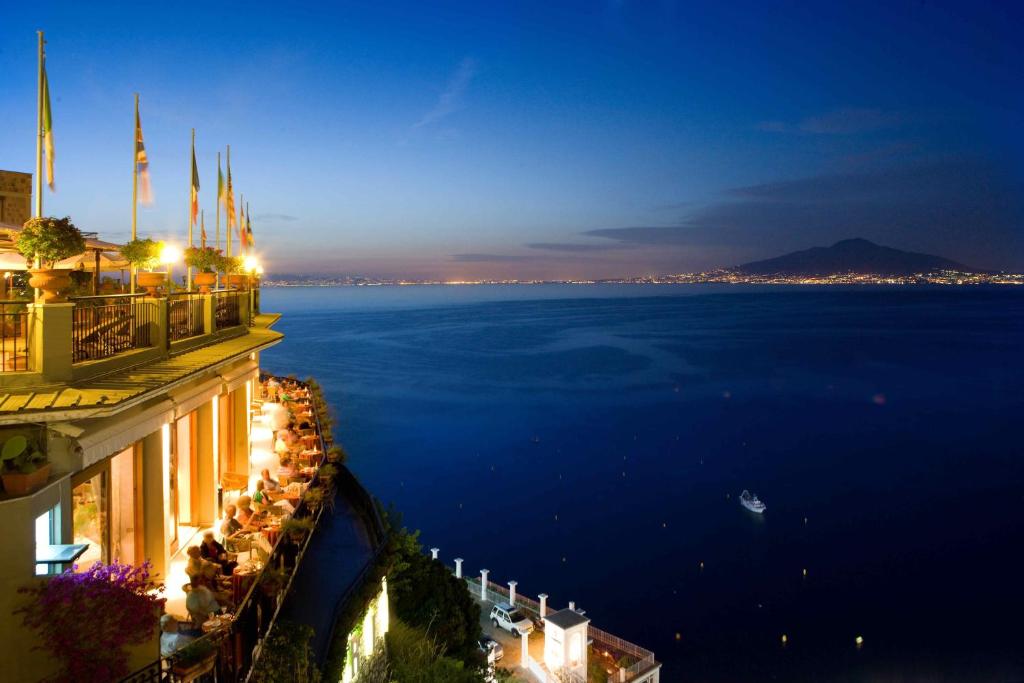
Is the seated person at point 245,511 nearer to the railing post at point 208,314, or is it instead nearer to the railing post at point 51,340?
the railing post at point 208,314

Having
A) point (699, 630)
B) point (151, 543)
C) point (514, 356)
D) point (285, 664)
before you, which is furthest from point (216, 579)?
point (514, 356)

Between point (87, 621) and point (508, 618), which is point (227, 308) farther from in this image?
point (508, 618)

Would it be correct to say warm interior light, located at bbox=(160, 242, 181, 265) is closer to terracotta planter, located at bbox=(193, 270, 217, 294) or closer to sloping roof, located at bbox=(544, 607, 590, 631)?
terracotta planter, located at bbox=(193, 270, 217, 294)

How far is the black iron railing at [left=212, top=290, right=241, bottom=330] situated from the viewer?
13.0 meters

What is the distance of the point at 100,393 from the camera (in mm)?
6891

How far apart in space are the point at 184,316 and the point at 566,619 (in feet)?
66.1

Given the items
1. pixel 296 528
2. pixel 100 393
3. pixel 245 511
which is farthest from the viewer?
pixel 245 511

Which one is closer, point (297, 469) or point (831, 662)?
point (297, 469)

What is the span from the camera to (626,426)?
81938mm

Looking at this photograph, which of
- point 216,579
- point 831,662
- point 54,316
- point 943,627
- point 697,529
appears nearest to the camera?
point 54,316

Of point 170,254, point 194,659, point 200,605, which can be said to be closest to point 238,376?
point 170,254

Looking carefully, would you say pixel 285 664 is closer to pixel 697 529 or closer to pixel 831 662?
pixel 831 662

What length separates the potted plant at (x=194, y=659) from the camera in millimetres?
6203

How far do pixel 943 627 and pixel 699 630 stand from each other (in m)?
15.6
